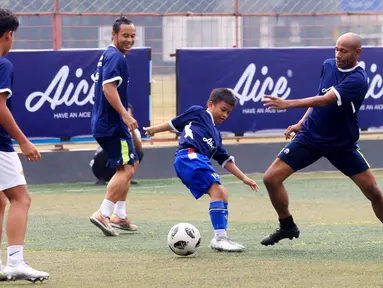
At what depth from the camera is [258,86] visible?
17.5m

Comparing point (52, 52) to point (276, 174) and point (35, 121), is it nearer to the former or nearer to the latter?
point (35, 121)

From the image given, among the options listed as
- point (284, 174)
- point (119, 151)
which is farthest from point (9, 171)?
point (119, 151)

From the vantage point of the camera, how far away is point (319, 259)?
862 cm

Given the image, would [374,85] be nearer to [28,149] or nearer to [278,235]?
[278,235]

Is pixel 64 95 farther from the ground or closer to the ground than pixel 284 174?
closer to the ground

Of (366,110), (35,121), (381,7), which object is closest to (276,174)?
(35,121)

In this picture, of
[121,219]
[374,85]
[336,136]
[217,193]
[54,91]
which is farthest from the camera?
[374,85]

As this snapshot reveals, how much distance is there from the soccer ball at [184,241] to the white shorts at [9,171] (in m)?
1.71

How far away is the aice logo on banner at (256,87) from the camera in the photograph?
57.1ft

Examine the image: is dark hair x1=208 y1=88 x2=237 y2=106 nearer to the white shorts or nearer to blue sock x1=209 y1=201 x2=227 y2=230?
blue sock x1=209 y1=201 x2=227 y2=230

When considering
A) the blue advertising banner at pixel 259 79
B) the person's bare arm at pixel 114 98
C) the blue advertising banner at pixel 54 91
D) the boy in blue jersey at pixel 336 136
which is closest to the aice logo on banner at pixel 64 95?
the blue advertising banner at pixel 54 91

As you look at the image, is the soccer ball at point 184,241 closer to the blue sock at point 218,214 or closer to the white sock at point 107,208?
the blue sock at point 218,214

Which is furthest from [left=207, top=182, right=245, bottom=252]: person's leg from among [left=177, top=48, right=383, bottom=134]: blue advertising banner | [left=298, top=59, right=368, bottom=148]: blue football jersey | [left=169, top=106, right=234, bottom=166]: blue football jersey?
[left=177, top=48, right=383, bottom=134]: blue advertising banner

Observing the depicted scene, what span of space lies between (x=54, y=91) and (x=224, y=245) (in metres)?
7.75
